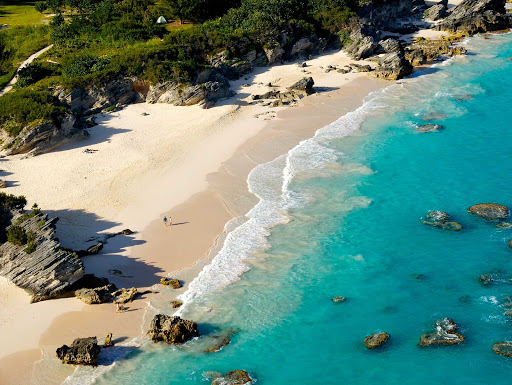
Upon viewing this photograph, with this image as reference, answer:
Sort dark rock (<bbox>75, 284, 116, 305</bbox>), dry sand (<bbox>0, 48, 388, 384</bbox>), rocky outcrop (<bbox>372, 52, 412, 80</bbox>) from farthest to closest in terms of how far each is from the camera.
→ rocky outcrop (<bbox>372, 52, 412, 80</bbox>), dark rock (<bbox>75, 284, 116, 305</bbox>), dry sand (<bbox>0, 48, 388, 384</bbox>)

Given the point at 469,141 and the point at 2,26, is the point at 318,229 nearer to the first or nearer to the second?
the point at 469,141

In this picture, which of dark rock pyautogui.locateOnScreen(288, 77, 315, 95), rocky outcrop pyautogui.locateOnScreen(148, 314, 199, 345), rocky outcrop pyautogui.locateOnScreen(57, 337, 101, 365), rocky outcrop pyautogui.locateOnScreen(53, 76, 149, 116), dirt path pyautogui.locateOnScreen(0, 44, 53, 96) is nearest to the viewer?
rocky outcrop pyautogui.locateOnScreen(57, 337, 101, 365)

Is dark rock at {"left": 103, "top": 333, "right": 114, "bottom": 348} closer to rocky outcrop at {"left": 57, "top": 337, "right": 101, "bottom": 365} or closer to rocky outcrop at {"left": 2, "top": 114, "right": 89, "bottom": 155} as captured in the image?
rocky outcrop at {"left": 57, "top": 337, "right": 101, "bottom": 365}

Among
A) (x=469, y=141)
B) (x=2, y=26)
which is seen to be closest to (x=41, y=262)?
(x=469, y=141)

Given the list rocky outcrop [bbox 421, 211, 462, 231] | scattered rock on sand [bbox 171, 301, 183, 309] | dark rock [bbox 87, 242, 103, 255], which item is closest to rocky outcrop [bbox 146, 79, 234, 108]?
dark rock [bbox 87, 242, 103, 255]

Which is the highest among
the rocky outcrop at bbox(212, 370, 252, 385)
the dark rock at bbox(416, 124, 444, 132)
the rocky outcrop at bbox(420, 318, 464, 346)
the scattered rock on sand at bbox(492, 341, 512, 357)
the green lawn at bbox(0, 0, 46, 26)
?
the green lawn at bbox(0, 0, 46, 26)

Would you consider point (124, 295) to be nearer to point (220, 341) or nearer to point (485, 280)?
point (220, 341)

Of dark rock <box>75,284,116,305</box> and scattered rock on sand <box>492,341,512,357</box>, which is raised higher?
dark rock <box>75,284,116,305</box>
